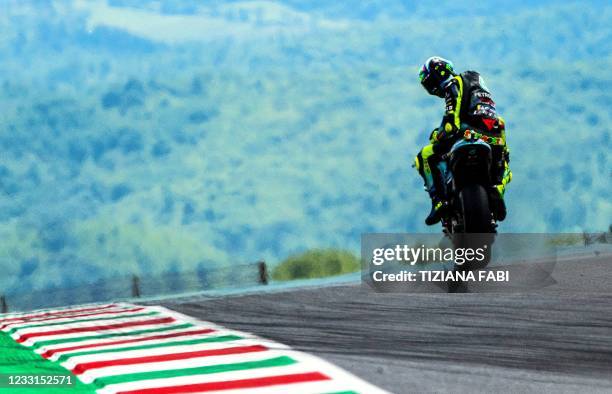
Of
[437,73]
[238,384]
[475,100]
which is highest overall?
[437,73]

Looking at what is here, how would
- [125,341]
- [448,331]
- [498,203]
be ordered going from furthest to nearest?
[498,203] < [125,341] < [448,331]

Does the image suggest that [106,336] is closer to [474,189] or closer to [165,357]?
[165,357]

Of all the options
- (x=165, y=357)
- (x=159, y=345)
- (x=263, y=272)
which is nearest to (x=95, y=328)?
(x=159, y=345)

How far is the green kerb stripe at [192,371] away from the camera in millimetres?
8281

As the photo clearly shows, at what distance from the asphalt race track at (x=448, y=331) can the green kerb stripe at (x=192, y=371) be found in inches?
17.2

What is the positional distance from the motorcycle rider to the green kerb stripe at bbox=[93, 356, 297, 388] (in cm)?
543

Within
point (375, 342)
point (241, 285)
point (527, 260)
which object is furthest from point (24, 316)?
point (527, 260)

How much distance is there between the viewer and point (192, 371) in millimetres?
8406

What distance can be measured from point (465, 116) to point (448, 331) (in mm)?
3747

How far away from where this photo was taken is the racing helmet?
13.6 meters

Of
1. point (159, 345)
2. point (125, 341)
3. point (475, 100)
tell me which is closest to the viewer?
point (159, 345)

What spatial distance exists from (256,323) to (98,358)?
8.09 ft

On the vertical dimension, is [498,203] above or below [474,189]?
below

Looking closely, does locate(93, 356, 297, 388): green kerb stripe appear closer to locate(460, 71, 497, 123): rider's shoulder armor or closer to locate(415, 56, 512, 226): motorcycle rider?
locate(415, 56, 512, 226): motorcycle rider
